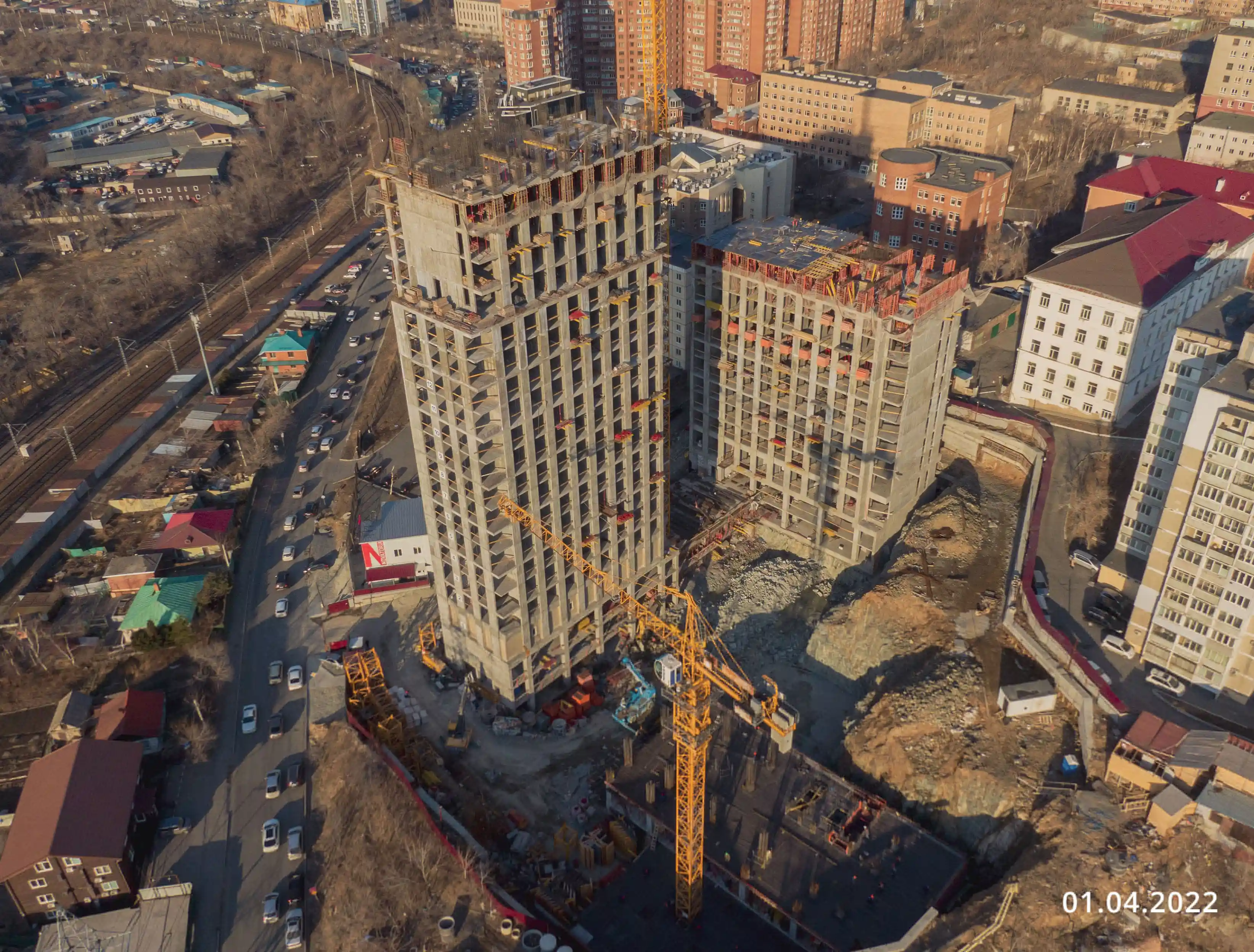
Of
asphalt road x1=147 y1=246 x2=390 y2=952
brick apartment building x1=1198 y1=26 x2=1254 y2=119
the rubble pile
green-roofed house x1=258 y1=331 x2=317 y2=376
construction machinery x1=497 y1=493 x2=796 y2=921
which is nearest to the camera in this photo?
construction machinery x1=497 y1=493 x2=796 y2=921

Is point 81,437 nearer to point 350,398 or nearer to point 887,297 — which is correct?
point 350,398

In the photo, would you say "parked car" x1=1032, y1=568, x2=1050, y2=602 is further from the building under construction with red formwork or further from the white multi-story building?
the white multi-story building

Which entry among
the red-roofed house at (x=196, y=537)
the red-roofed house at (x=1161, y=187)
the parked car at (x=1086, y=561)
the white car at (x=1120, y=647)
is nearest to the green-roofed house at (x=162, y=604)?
the red-roofed house at (x=196, y=537)

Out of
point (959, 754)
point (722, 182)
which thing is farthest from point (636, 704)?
point (722, 182)

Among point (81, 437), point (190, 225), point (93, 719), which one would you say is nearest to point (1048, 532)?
point (93, 719)

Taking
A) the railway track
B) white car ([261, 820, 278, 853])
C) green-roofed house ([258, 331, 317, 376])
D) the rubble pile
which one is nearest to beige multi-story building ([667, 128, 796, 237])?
the railway track
